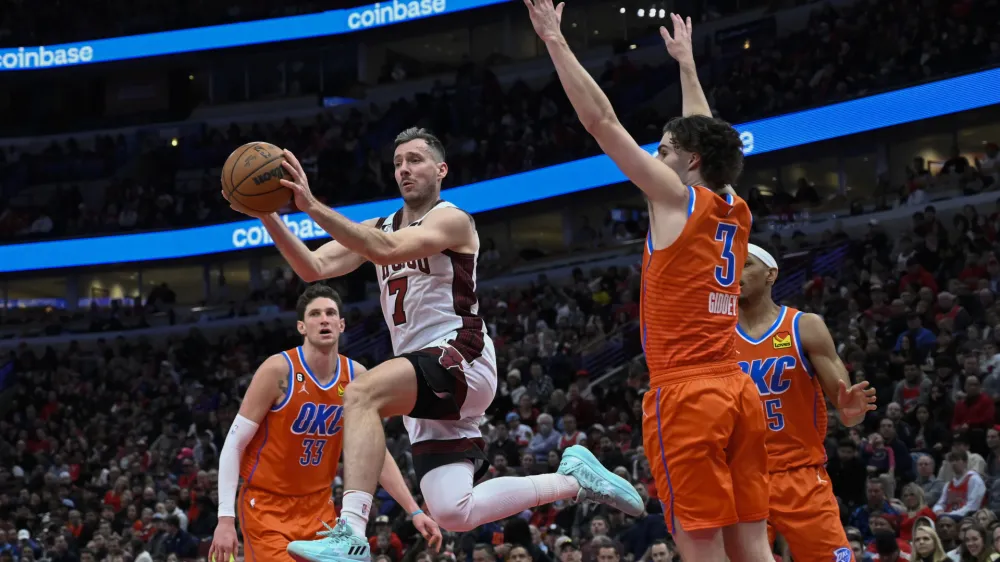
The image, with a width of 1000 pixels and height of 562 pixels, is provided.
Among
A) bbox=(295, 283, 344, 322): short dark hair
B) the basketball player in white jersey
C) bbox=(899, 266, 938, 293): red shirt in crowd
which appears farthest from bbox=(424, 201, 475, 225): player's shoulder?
bbox=(899, 266, 938, 293): red shirt in crowd

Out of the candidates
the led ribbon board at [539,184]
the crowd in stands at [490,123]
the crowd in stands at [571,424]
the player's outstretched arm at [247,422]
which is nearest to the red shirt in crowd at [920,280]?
the crowd in stands at [571,424]

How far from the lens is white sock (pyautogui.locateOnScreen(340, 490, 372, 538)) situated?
525 cm

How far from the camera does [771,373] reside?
628 cm

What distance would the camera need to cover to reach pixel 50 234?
98.8ft

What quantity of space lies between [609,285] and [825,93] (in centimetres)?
503

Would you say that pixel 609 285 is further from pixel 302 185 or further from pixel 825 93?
pixel 302 185

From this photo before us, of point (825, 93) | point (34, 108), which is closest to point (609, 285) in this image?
point (825, 93)

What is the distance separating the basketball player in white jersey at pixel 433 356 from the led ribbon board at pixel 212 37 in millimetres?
23828

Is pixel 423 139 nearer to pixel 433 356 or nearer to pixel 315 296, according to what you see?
pixel 433 356

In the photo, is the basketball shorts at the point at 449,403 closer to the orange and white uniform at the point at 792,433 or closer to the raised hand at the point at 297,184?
the raised hand at the point at 297,184

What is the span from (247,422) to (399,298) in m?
1.57

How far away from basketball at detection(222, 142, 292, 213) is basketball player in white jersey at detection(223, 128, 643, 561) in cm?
9

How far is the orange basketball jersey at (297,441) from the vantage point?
713 cm

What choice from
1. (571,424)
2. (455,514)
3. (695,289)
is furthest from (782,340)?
(571,424)
